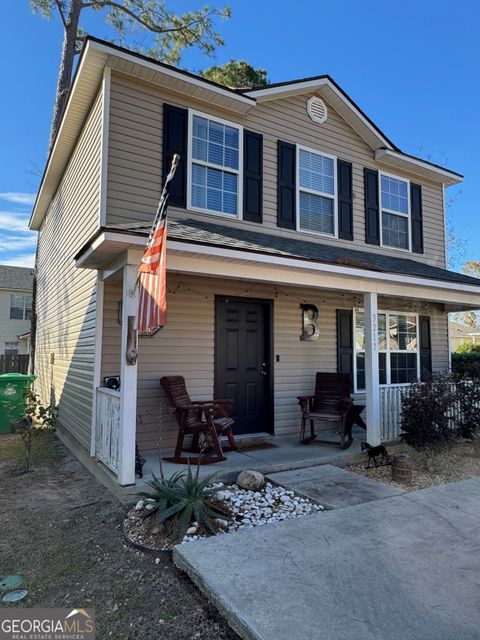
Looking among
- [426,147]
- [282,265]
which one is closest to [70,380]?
[282,265]

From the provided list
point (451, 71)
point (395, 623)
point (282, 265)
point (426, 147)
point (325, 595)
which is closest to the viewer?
point (395, 623)

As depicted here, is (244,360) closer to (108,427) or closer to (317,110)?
(108,427)

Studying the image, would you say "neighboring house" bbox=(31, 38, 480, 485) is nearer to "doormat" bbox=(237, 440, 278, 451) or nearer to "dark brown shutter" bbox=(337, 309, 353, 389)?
"dark brown shutter" bbox=(337, 309, 353, 389)

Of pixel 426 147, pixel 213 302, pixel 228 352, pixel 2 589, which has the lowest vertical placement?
pixel 2 589

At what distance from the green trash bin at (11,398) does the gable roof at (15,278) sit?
17951mm

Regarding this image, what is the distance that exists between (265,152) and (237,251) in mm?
2940

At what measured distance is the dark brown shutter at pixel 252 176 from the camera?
6.56 m

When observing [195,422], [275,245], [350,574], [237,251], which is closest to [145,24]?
[275,245]

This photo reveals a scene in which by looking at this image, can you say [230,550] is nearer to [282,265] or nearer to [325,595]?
[325,595]

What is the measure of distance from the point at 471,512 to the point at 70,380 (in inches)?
238

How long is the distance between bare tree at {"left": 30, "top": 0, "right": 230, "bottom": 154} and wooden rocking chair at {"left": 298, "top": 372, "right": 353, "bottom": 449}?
34.8 feet

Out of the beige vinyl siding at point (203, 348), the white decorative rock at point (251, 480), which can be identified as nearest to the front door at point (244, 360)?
the beige vinyl siding at point (203, 348)

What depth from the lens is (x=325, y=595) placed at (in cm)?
250

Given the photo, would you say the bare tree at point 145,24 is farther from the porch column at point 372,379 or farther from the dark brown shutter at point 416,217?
the porch column at point 372,379
